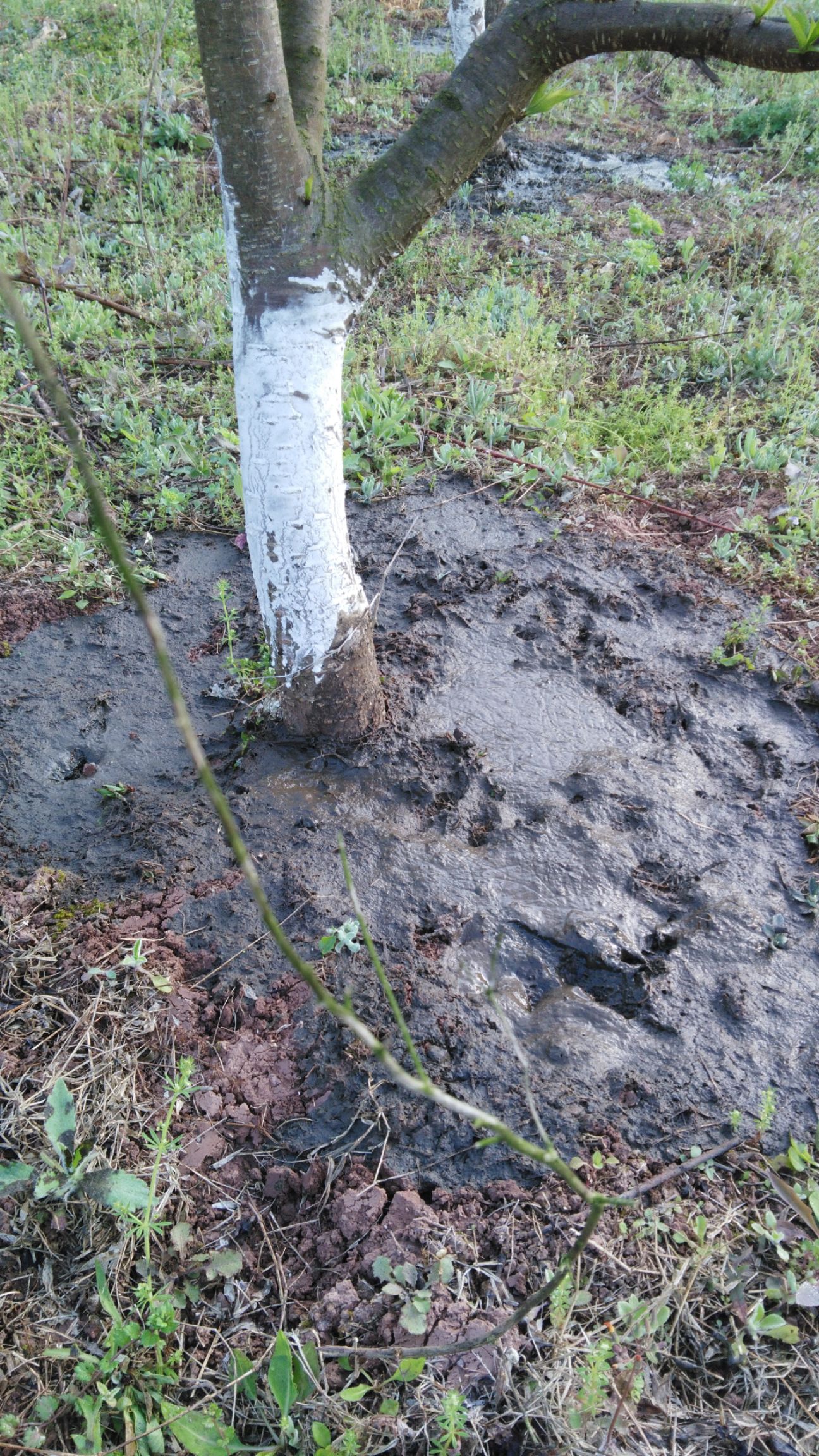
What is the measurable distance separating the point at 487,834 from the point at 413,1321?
1217 mm

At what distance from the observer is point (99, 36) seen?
26.1 ft

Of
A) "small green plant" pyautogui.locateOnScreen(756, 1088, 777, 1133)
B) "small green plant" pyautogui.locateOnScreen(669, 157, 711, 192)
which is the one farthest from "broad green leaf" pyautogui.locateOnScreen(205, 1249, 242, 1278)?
"small green plant" pyautogui.locateOnScreen(669, 157, 711, 192)

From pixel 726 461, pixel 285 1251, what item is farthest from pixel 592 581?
pixel 285 1251

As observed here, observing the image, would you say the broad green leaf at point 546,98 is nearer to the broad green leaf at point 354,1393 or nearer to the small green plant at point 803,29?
the small green plant at point 803,29

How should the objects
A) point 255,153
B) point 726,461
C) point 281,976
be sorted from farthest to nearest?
point 726,461 < point 281,976 < point 255,153

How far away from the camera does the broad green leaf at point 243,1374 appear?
1.59 metres

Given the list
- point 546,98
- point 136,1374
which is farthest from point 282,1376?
point 546,98

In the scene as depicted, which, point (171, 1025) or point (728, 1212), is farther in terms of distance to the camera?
point (171, 1025)

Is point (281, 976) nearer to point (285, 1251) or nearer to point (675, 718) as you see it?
point (285, 1251)

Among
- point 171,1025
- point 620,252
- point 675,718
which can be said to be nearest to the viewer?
point 171,1025

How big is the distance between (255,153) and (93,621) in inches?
68.8

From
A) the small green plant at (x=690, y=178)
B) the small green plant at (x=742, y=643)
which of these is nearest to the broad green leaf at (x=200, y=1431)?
the small green plant at (x=742, y=643)

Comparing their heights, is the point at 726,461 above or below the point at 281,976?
above

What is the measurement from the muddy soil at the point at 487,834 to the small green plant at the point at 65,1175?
32 cm
